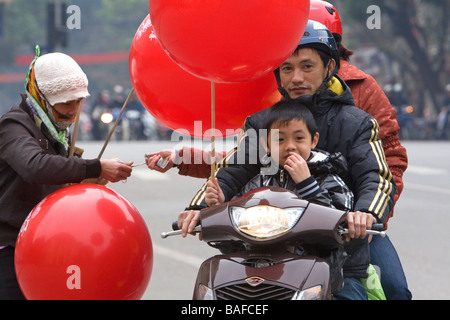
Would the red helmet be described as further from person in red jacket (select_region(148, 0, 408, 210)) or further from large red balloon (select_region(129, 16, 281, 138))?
large red balloon (select_region(129, 16, 281, 138))

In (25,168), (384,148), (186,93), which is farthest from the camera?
(186,93)

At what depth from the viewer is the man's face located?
3.75m

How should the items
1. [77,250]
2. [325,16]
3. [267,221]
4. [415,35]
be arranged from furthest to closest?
[415,35]
[325,16]
[77,250]
[267,221]

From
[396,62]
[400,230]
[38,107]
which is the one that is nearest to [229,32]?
[38,107]

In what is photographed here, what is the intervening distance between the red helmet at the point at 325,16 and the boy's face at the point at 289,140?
122cm

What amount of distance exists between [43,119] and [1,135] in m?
0.20

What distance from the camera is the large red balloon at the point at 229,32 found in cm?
331

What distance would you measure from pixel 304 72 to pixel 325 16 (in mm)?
904

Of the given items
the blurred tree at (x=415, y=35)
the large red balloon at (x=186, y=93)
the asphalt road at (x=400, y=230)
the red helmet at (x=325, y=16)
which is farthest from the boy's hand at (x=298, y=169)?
the blurred tree at (x=415, y=35)

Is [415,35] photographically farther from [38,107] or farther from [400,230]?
[38,107]

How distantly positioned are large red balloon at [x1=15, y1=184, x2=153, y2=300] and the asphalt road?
3193mm

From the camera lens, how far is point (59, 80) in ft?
12.7

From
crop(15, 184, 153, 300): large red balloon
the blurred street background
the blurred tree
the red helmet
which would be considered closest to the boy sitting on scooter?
crop(15, 184, 153, 300): large red balloon
